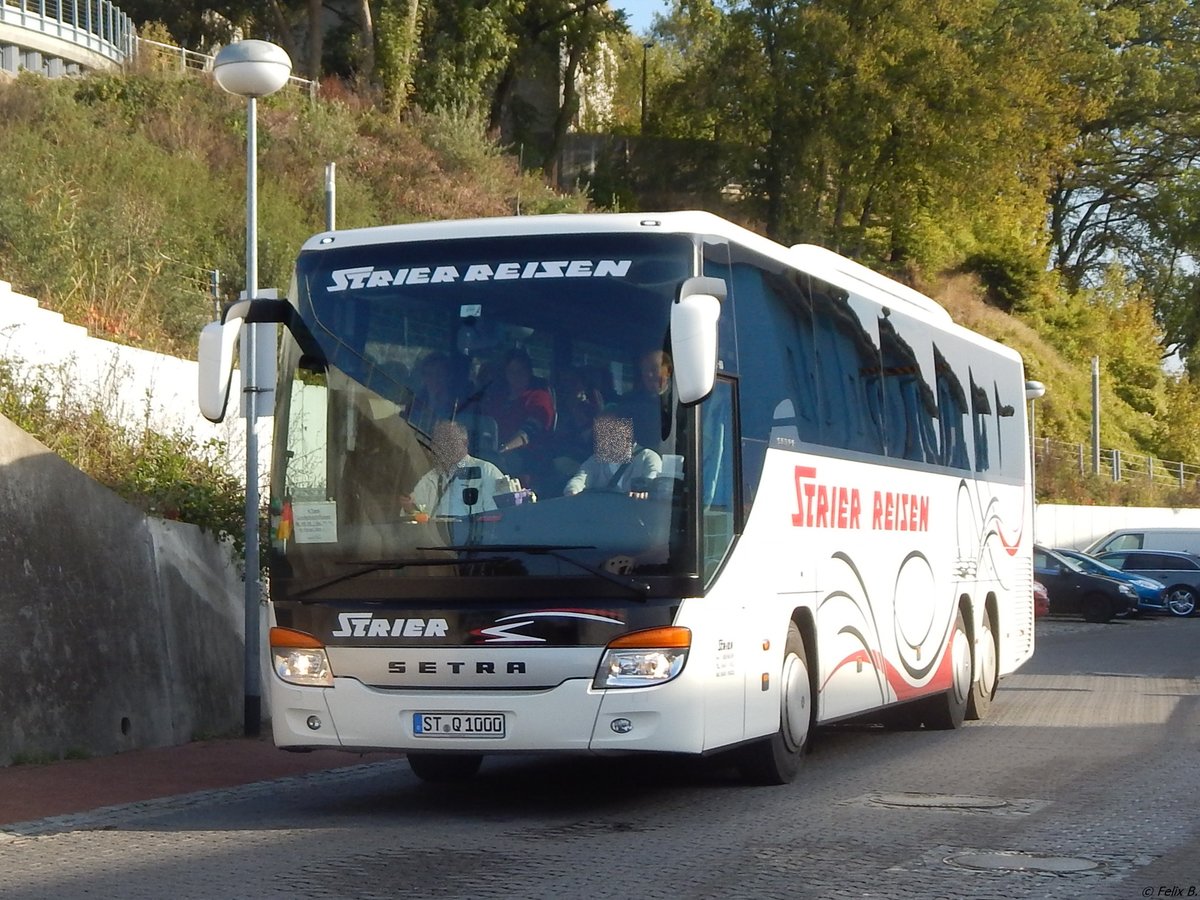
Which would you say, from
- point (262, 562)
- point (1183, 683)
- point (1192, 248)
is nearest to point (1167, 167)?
point (1192, 248)

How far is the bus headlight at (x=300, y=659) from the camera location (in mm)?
9914

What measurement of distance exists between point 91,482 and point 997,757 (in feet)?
23.3

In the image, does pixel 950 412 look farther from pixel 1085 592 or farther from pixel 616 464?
pixel 1085 592

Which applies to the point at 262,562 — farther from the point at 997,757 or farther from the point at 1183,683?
the point at 1183,683

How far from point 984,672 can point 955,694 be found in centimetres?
113

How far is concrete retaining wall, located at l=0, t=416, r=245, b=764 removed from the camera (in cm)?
1228

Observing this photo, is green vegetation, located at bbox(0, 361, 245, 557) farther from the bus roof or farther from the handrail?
the handrail

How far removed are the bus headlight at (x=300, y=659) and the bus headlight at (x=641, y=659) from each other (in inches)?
62.9

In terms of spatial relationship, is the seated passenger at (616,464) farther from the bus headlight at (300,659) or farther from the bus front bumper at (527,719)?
the bus headlight at (300,659)

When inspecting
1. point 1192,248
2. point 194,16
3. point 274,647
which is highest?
point 194,16

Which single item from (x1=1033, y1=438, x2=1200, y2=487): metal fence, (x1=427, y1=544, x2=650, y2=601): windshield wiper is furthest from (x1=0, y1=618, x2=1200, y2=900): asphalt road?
(x1=1033, y1=438, x2=1200, y2=487): metal fence

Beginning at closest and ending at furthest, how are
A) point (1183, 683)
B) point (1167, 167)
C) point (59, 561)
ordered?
point (59, 561) → point (1183, 683) → point (1167, 167)

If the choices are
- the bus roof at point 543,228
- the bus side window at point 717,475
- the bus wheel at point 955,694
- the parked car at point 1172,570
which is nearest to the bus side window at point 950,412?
the bus wheel at point 955,694

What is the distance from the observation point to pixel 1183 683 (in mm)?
20344
